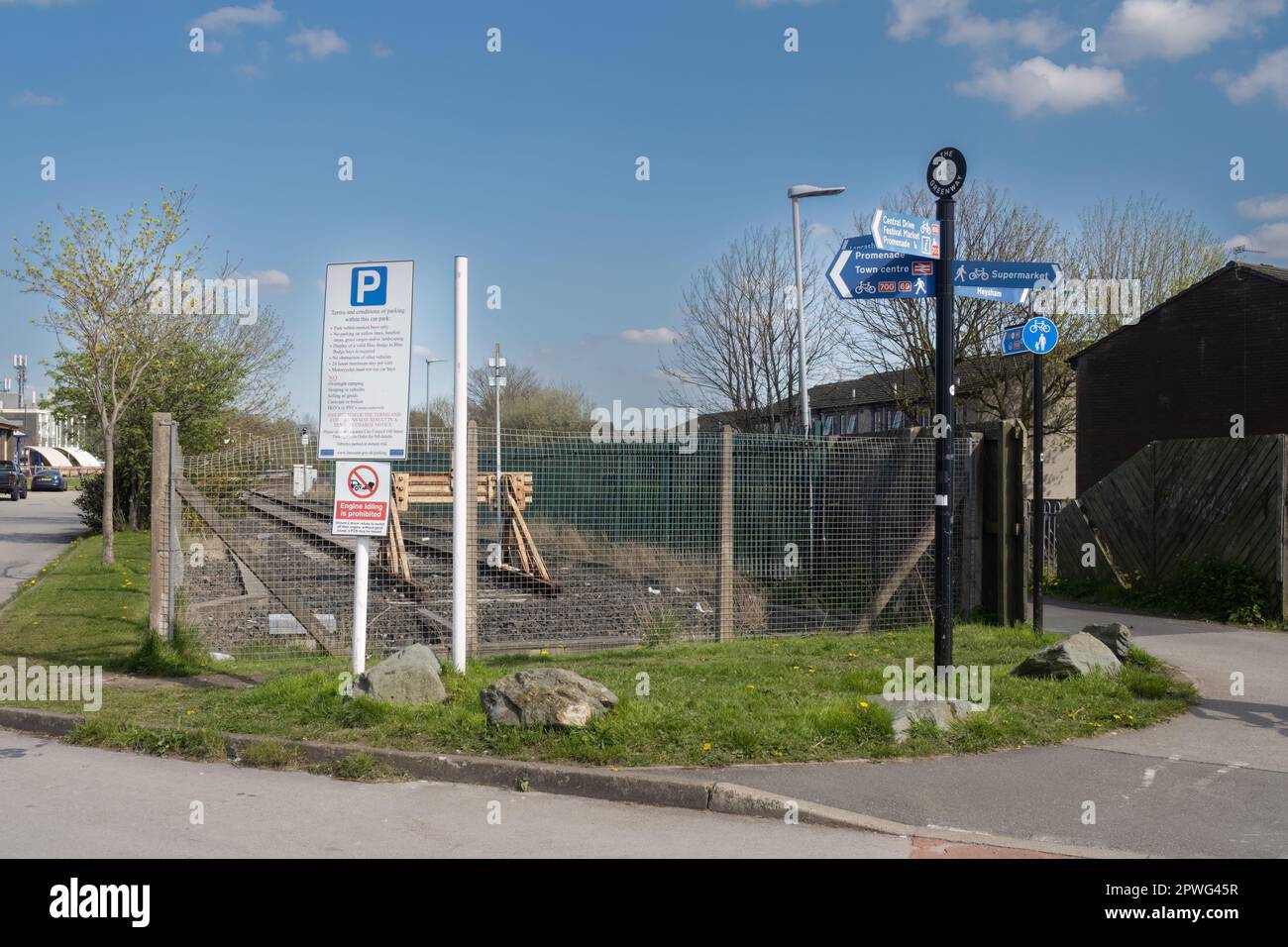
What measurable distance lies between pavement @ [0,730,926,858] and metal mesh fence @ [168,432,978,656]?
3.72 metres

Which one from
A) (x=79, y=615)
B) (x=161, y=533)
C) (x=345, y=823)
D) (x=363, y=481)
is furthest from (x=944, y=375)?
(x=79, y=615)

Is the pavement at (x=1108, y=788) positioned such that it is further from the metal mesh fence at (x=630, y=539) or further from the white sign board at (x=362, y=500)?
the metal mesh fence at (x=630, y=539)

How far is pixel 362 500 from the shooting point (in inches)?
327

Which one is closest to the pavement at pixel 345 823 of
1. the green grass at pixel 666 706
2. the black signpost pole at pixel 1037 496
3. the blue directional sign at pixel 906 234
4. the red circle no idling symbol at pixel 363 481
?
the green grass at pixel 666 706

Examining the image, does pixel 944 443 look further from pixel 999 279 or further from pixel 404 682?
pixel 404 682

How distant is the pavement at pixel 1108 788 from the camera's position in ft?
17.9

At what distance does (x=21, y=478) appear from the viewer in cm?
5456

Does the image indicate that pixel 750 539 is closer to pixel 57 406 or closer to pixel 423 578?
pixel 423 578

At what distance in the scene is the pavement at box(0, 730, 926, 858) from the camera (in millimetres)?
5234

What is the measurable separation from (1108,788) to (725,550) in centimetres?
531

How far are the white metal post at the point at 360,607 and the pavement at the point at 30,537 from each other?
28.6 ft
